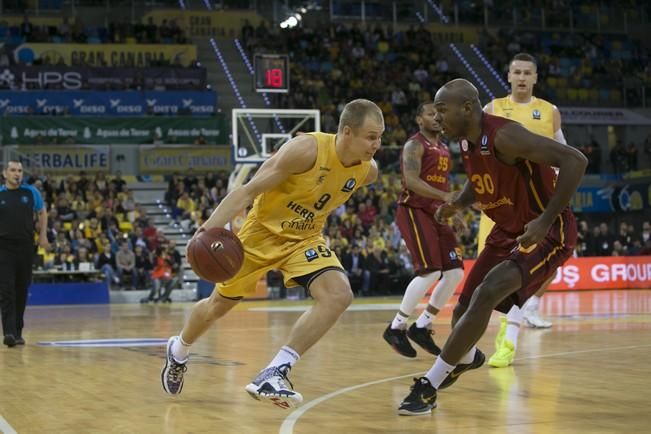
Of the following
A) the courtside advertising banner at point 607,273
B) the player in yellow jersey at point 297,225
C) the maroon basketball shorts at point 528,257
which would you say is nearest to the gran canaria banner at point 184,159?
the courtside advertising banner at point 607,273

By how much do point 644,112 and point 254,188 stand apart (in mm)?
29713

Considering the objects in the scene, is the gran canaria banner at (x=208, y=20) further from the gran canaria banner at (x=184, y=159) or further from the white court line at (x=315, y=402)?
the white court line at (x=315, y=402)

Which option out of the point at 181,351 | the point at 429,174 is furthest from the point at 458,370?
the point at 429,174

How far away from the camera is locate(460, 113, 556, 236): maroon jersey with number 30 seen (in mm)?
5902

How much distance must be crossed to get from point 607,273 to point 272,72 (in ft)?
27.5

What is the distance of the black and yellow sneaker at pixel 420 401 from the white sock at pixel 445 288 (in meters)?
2.94

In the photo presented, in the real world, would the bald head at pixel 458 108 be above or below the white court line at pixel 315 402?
above

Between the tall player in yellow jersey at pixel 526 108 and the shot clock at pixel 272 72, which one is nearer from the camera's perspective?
the tall player in yellow jersey at pixel 526 108

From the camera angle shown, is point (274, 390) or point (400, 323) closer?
point (274, 390)

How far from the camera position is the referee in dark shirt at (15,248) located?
1042 cm

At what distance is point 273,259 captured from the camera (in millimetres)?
6316

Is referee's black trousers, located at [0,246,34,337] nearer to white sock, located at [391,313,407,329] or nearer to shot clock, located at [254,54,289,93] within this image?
white sock, located at [391,313,407,329]

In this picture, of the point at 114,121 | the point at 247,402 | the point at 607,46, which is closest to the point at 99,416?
the point at 247,402

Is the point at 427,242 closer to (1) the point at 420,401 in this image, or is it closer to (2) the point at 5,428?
(1) the point at 420,401
